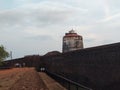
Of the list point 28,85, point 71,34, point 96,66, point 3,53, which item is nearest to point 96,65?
point 96,66

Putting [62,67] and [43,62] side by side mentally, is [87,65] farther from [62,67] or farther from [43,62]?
[43,62]

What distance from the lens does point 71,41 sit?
84000 millimetres

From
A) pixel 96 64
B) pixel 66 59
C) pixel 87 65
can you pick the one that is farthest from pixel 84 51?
pixel 66 59

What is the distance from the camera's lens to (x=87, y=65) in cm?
3197

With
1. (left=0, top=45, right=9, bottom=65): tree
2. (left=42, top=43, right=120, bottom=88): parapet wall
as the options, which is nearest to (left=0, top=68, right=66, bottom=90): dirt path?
(left=42, top=43, right=120, bottom=88): parapet wall

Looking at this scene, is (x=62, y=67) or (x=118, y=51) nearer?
(x=118, y=51)

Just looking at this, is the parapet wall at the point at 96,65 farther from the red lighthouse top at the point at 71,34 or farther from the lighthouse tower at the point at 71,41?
the red lighthouse top at the point at 71,34

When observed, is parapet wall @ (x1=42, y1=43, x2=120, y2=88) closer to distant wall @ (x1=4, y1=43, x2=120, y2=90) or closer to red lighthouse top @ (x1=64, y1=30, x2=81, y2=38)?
distant wall @ (x1=4, y1=43, x2=120, y2=90)

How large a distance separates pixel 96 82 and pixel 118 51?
17.8ft

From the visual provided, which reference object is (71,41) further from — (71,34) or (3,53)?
(3,53)

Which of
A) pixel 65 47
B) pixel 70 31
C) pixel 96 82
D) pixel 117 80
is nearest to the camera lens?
pixel 117 80

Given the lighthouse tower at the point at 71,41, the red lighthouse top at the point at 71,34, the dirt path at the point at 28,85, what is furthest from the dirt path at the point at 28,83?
the red lighthouse top at the point at 71,34

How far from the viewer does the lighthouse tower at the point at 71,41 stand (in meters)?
80.9

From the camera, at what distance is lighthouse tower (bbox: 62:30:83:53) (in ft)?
265
